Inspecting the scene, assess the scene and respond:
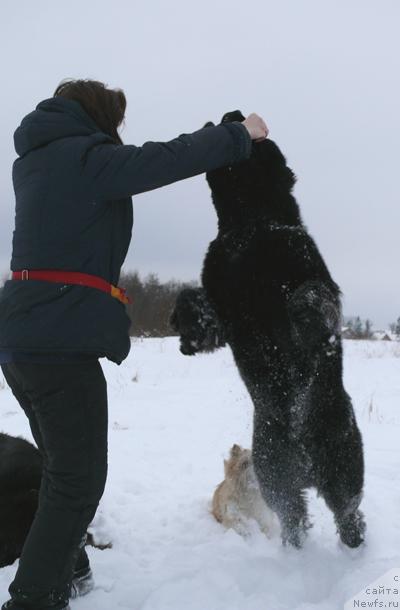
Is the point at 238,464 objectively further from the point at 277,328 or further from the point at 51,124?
the point at 51,124

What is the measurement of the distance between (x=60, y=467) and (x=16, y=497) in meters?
1.05

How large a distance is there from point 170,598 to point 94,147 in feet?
7.24

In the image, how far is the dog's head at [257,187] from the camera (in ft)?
8.78

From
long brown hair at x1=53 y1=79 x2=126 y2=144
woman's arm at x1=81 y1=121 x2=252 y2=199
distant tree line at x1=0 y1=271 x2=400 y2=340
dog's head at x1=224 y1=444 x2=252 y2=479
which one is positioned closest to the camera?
woman's arm at x1=81 y1=121 x2=252 y2=199

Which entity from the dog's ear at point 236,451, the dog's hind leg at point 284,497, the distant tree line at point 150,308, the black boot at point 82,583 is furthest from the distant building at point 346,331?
the distant tree line at point 150,308

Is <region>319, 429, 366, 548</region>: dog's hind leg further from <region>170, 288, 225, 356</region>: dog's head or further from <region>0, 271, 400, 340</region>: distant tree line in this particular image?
<region>0, 271, 400, 340</region>: distant tree line

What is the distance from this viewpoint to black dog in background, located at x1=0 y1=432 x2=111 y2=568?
2.85 meters

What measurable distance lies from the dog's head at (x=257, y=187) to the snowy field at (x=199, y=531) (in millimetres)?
1874

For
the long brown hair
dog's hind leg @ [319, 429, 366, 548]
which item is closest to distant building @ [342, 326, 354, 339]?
dog's hind leg @ [319, 429, 366, 548]

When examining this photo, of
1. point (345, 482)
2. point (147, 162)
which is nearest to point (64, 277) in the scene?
point (147, 162)

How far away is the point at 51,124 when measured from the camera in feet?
6.59

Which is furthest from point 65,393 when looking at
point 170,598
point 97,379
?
point 170,598

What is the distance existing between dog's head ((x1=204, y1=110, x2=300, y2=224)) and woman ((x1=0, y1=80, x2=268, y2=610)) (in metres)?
0.54

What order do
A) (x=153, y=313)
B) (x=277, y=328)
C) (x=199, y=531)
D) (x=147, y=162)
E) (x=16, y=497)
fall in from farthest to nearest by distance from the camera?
(x=153, y=313) → (x=199, y=531) → (x=16, y=497) → (x=277, y=328) → (x=147, y=162)
